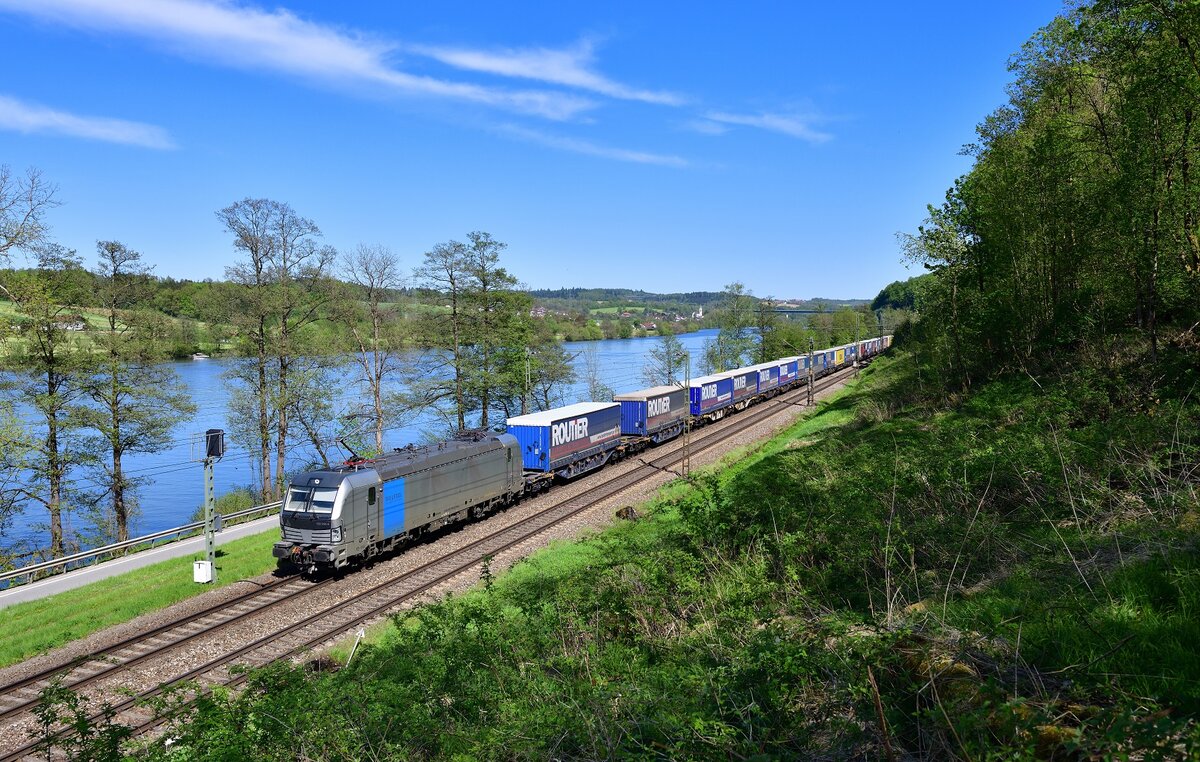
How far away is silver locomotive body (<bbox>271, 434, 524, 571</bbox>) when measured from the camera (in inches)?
704

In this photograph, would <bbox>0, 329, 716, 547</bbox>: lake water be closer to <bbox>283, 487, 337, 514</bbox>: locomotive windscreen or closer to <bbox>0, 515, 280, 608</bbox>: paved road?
<bbox>0, 515, 280, 608</bbox>: paved road

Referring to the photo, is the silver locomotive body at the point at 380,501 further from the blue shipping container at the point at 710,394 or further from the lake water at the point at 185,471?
the blue shipping container at the point at 710,394

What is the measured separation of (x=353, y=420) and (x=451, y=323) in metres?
8.43

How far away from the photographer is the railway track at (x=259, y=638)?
39.6ft

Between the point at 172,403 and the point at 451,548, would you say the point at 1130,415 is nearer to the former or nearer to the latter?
the point at 451,548

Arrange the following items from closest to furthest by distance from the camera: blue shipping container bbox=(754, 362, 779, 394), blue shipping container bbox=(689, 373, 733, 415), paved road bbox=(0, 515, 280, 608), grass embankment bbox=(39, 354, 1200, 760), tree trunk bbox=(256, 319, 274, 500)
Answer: grass embankment bbox=(39, 354, 1200, 760) → paved road bbox=(0, 515, 280, 608) → tree trunk bbox=(256, 319, 274, 500) → blue shipping container bbox=(689, 373, 733, 415) → blue shipping container bbox=(754, 362, 779, 394)

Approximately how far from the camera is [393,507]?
64.9 feet

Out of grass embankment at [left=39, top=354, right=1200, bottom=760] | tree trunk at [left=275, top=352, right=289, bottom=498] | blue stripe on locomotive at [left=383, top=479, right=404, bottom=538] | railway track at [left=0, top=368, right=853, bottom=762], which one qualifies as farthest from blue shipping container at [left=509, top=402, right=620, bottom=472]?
grass embankment at [left=39, top=354, right=1200, bottom=760]

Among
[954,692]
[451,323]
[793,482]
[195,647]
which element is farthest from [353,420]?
[954,692]

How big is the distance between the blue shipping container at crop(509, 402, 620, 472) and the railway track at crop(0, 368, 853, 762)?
153 inches

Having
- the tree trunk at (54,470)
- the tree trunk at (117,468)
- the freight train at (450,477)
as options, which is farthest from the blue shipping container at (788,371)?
the tree trunk at (54,470)

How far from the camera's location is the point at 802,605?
841 centimetres

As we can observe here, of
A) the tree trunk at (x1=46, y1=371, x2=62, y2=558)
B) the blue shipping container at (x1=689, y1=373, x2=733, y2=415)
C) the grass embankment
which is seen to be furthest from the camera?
the blue shipping container at (x1=689, y1=373, x2=733, y2=415)

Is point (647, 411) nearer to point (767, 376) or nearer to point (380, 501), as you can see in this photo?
point (380, 501)
